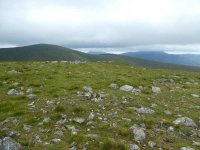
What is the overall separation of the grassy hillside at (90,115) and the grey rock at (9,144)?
0.39 metres

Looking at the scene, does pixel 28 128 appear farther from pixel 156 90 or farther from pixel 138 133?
pixel 156 90

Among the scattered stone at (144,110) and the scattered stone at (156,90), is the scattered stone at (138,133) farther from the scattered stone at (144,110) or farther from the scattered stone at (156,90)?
the scattered stone at (156,90)

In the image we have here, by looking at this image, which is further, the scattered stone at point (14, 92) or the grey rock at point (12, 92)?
the grey rock at point (12, 92)

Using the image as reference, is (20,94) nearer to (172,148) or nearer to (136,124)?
(136,124)

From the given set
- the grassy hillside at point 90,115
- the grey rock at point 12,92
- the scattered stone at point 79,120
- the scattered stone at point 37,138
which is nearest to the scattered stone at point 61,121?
the grassy hillside at point 90,115

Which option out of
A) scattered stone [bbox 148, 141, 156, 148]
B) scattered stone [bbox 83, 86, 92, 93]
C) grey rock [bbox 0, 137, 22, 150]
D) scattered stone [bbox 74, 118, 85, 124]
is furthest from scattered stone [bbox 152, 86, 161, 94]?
grey rock [bbox 0, 137, 22, 150]

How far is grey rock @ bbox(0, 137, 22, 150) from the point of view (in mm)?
13863

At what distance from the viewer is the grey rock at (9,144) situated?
13.9 meters

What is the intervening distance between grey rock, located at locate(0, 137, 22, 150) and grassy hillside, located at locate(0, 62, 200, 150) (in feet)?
1.27

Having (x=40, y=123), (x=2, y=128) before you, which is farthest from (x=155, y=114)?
(x=2, y=128)

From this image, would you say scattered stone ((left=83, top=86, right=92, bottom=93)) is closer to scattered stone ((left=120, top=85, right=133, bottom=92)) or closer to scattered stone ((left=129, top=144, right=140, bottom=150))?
scattered stone ((left=120, top=85, right=133, bottom=92))

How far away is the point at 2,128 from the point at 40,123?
80.6 inches

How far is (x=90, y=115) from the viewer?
17938mm

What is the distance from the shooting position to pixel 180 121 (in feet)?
59.8
